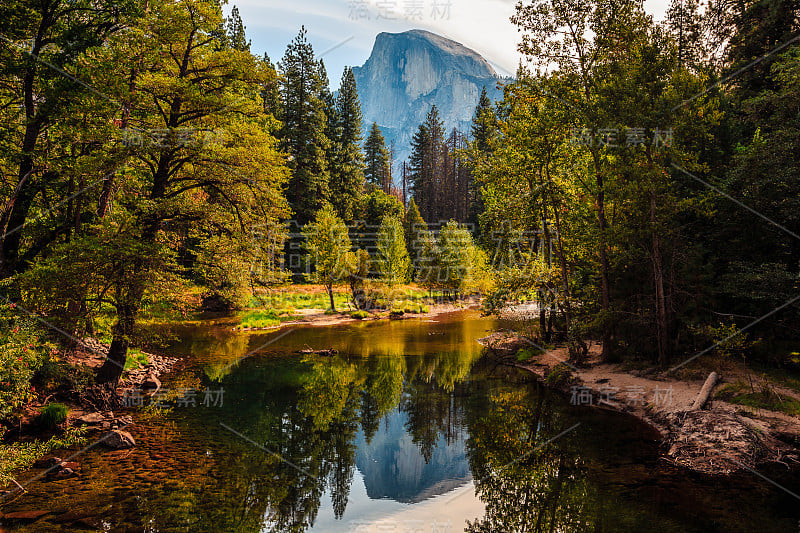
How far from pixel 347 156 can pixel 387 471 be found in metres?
52.3

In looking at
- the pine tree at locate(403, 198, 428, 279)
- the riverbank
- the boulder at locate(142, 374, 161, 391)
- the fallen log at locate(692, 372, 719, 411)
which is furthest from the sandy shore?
the fallen log at locate(692, 372, 719, 411)

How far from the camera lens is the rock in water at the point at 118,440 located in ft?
34.4

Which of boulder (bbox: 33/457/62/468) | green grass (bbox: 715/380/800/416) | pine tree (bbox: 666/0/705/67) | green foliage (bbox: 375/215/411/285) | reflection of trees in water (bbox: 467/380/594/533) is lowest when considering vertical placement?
reflection of trees in water (bbox: 467/380/594/533)

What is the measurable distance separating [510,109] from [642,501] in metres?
15.8

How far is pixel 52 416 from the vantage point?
10.9m

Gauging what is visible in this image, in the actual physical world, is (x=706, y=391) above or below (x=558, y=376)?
above

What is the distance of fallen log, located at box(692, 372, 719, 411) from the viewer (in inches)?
448

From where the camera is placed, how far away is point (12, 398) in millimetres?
8320

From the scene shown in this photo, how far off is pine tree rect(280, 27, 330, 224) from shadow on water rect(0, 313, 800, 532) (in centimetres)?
3624

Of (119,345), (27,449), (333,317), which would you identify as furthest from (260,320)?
(27,449)

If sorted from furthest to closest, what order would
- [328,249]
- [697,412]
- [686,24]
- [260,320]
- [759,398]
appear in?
[328,249] → [260,320] → [686,24] → [759,398] → [697,412]

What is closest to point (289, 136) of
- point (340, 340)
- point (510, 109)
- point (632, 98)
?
point (340, 340)

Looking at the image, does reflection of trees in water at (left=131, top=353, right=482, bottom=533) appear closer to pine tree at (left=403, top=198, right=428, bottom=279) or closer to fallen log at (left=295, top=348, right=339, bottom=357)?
fallen log at (left=295, top=348, right=339, bottom=357)

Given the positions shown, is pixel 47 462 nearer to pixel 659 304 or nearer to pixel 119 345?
pixel 119 345
